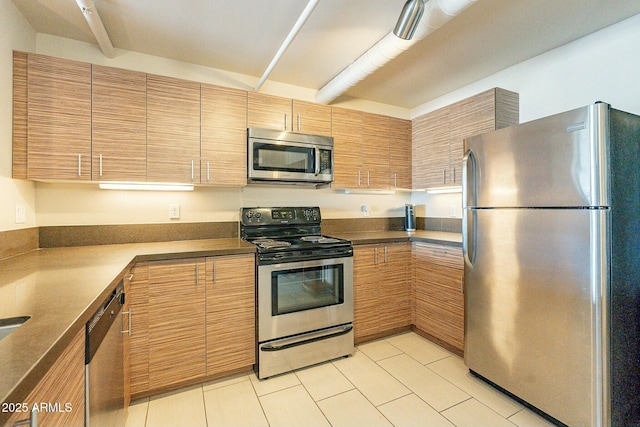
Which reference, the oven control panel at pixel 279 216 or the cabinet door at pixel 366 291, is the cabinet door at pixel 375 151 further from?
the cabinet door at pixel 366 291

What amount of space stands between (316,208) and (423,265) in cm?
116

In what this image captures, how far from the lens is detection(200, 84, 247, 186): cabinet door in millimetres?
2285

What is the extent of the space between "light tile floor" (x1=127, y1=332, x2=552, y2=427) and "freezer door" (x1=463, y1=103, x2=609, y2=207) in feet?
4.19

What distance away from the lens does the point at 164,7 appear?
1818mm

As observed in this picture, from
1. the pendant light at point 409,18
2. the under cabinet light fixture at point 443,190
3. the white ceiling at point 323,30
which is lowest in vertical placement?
the under cabinet light fixture at point 443,190

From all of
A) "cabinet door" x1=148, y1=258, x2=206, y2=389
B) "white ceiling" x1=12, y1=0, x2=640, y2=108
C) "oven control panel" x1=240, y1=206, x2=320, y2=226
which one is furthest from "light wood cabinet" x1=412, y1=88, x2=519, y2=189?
"cabinet door" x1=148, y1=258, x2=206, y2=389

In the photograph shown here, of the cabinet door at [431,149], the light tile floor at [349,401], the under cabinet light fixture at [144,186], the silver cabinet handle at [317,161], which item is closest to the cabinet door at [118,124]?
the under cabinet light fixture at [144,186]

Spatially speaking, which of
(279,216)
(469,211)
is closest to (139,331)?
(279,216)

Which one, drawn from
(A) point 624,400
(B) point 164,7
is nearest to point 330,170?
(B) point 164,7

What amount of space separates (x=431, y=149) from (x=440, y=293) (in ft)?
4.74

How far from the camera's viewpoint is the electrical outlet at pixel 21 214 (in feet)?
5.99

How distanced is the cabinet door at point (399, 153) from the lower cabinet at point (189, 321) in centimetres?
184

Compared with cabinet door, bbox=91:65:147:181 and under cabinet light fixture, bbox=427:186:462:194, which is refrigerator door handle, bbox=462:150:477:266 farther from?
cabinet door, bbox=91:65:147:181

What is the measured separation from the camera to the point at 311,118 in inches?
106
